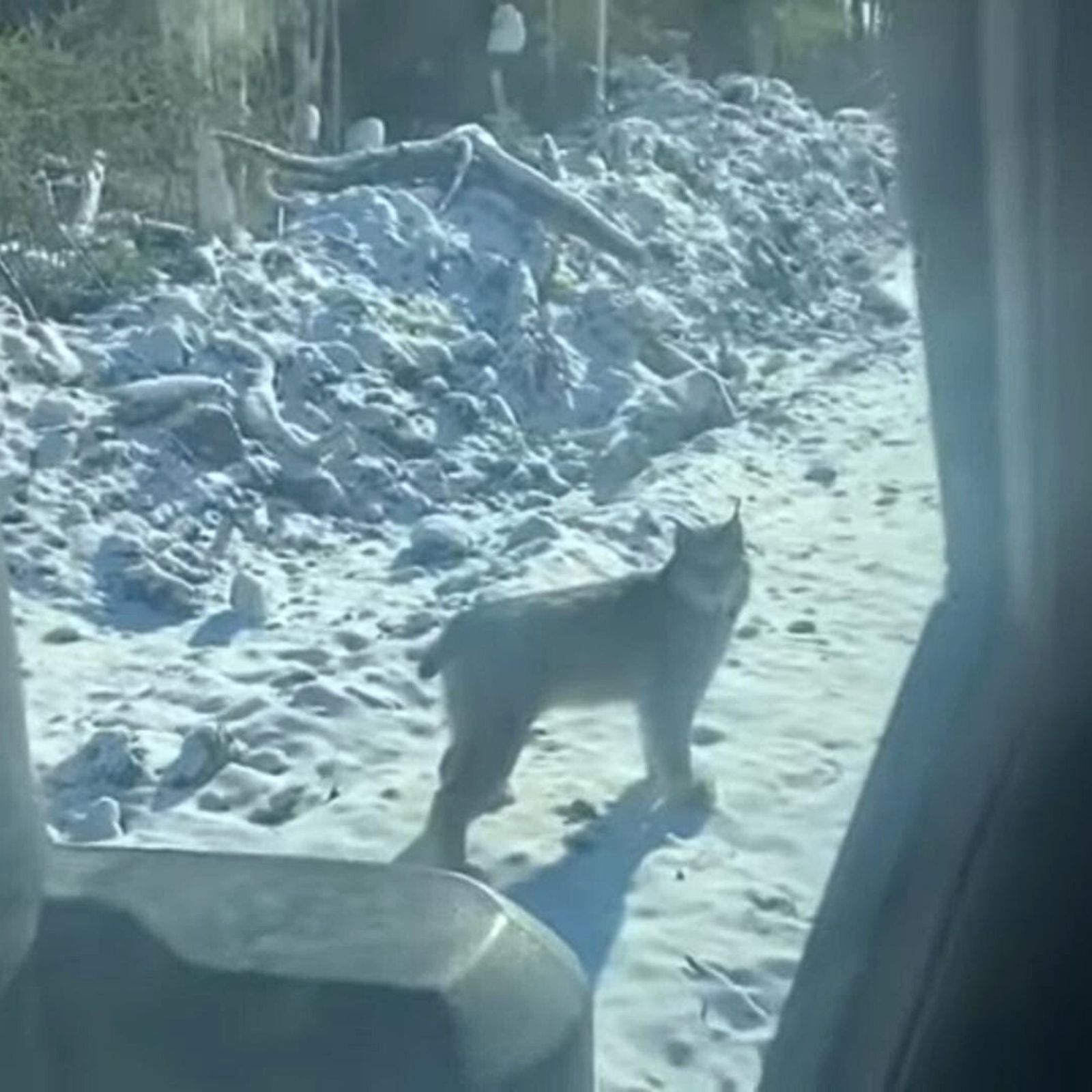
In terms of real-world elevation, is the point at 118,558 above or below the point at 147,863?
below

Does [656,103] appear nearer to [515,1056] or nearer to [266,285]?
[266,285]

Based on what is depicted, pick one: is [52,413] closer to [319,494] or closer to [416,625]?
[319,494]

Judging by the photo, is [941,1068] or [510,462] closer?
[941,1068]

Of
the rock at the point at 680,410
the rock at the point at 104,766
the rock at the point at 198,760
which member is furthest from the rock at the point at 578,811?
the rock at the point at 680,410

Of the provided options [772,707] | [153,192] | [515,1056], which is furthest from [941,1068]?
[153,192]

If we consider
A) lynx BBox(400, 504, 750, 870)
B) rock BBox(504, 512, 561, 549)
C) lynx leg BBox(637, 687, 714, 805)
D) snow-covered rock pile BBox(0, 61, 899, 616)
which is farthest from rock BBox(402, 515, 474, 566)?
lynx leg BBox(637, 687, 714, 805)

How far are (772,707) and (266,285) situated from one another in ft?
4.63

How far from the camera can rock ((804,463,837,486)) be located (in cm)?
445

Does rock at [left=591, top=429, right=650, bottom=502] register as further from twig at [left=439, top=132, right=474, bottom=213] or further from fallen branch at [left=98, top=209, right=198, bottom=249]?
fallen branch at [left=98, top=209, right=198, bottom=249]

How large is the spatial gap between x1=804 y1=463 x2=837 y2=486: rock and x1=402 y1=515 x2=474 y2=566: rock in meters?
0.65

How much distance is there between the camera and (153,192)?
4750 mm

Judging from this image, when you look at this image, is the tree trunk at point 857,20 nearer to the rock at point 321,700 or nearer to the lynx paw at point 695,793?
the lynx paw at point 695,793

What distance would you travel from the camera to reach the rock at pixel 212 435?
4.59m

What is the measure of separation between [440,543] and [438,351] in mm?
762
